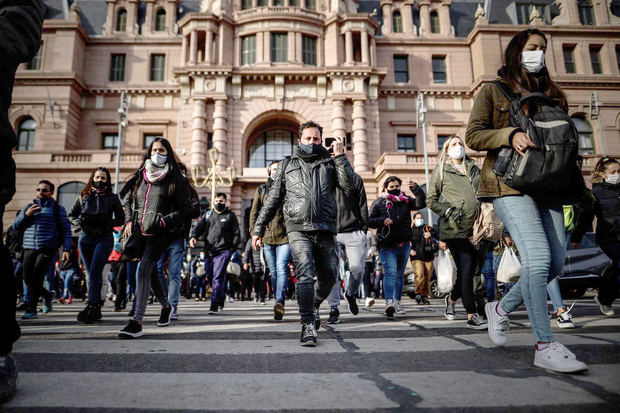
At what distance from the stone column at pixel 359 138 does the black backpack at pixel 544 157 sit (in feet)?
69.5

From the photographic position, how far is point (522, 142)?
2.61 meters

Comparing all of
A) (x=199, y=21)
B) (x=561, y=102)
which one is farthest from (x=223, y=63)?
(x=561, y=102)

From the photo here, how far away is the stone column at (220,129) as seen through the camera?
23828 mm

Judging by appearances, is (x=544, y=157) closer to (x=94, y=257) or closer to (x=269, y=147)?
(x=94, y=257)

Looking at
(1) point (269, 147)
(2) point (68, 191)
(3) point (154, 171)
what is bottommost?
(3) point (154, 171)

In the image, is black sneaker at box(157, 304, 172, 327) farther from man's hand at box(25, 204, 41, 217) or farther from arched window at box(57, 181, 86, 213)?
arched window at box(57, 181, 86, 213)

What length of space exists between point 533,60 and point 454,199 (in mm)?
2256

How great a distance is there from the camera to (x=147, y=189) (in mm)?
4516

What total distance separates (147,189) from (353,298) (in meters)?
3.33

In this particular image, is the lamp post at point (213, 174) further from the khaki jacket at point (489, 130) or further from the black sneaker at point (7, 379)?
the black sneaker at point (7, 379)

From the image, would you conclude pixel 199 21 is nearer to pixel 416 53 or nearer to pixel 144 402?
pixel 416 53

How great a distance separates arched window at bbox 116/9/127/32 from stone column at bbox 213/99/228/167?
34.2 ft

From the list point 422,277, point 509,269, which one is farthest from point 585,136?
point 509,269

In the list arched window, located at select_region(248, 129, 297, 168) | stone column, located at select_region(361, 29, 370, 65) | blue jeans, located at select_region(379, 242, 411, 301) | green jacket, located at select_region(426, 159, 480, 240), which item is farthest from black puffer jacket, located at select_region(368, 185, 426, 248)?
stone column, located at select_region(361, 29, 370, 65)
